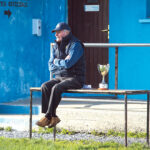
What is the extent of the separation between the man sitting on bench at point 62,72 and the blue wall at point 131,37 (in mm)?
2748

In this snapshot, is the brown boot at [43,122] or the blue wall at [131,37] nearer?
the brown boot at [43,122]

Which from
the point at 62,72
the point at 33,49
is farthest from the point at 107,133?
the point at 33,49

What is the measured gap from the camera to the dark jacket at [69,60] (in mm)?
6867

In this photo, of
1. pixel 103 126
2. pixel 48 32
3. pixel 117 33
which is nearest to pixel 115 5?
pixel 117 33

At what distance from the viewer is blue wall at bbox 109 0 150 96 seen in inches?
376

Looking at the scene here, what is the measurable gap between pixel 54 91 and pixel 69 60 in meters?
0.47

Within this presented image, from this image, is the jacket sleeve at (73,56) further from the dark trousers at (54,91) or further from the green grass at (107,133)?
the green grass at (107,133)

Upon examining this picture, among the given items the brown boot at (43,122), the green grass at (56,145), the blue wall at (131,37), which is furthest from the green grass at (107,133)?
the blue wall at (131,37)

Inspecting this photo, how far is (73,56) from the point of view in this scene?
6844 millimetres

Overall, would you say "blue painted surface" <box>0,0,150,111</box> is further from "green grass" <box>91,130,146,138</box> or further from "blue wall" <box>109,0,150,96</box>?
"green grass" <box>91,130,146,138</box>

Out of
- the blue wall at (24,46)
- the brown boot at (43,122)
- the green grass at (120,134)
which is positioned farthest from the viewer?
the blue wall at (24,46)

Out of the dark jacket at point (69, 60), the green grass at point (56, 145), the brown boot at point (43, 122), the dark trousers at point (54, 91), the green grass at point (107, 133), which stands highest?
the dark jacket at point (69, 60)

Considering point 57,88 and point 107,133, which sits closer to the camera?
point 57,88

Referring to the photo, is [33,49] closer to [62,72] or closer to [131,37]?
[131,37]
